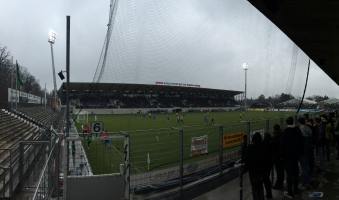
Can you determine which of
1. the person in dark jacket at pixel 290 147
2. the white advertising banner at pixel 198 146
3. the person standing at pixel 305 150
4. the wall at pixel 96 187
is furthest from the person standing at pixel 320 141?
the wall at pixel 96 187

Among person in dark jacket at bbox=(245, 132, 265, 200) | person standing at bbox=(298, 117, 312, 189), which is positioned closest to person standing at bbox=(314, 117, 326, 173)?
person standing at bbox=(298, 117, 312, 189)

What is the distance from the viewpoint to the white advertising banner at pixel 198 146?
7136 mm

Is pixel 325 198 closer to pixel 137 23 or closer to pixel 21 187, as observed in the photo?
pixel 137 23

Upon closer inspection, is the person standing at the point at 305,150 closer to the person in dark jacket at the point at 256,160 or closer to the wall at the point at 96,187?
the person in dark jacket at the point at 256,160

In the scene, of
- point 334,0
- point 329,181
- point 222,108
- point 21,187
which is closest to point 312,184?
point 329,181

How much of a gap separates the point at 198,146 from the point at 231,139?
56.2 inches

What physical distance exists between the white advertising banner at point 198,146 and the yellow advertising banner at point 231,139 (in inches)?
23.5

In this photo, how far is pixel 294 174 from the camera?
5637mm

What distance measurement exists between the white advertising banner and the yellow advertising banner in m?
0.60

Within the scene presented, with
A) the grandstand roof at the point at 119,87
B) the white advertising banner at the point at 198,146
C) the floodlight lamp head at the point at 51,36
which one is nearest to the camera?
the grandstand roof at the point at 119,87

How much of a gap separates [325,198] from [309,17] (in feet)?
11.2

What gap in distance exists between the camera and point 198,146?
24.0 ft

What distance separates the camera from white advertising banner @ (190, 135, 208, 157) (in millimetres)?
7136

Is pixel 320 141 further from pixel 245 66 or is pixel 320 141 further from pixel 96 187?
pixel 96 187
